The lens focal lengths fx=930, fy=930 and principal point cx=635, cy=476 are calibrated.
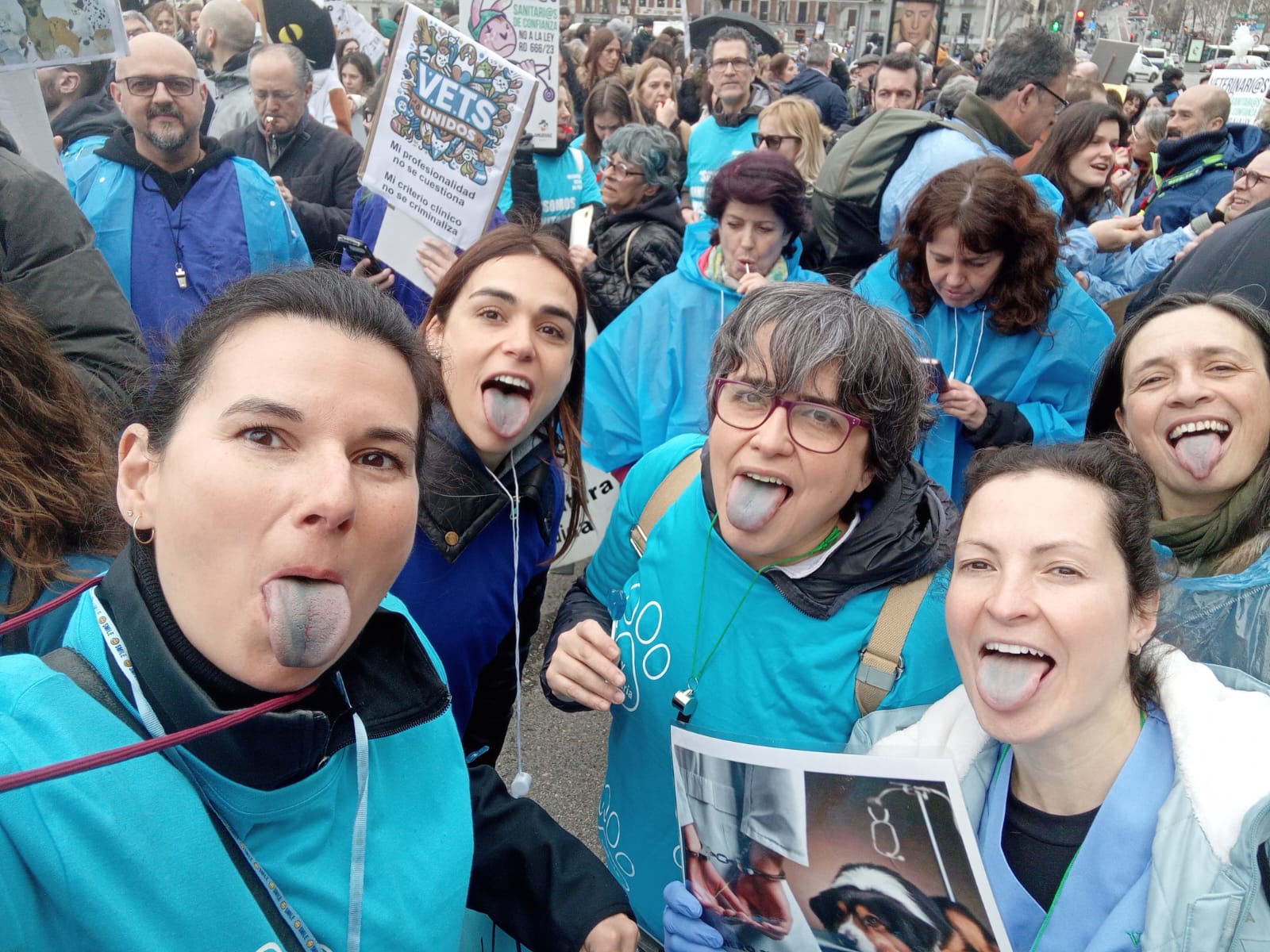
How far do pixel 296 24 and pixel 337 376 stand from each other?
22.0 ft

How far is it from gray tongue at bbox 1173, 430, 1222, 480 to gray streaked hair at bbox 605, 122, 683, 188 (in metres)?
3.35

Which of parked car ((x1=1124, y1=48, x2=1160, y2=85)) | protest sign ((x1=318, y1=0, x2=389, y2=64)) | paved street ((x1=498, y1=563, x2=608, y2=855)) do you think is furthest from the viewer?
parked car ((x1=1124, y1=48, x2=1160, y2=85))

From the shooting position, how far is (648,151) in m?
4.68

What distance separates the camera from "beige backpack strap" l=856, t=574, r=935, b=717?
1672mm

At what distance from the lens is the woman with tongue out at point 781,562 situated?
171 cm

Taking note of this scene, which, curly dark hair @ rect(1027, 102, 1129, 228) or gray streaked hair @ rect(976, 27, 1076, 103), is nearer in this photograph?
gray streaked hair @ rect(976, 27, 1076, 103)

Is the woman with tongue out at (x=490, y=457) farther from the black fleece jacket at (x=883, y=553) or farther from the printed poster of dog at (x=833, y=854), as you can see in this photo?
the printed poster of dog at (x=833, y=854)

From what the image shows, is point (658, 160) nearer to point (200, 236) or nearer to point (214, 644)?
point (200, 236)

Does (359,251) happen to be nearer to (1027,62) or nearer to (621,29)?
(1027,62)

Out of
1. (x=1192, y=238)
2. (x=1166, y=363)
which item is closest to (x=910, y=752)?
(x=1166, y=363)

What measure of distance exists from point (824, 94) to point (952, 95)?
2.42 m

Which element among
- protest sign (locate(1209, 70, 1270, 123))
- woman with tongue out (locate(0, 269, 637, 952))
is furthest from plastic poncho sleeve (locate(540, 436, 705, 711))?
protest sign (locate(1209, 70, 1270, 123))

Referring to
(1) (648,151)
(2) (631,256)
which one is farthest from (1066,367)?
(1) (648,151)

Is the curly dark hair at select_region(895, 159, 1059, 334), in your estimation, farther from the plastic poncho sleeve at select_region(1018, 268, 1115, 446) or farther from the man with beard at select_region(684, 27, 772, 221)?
the man with beard at select_region(684, 27, 772, 221)
